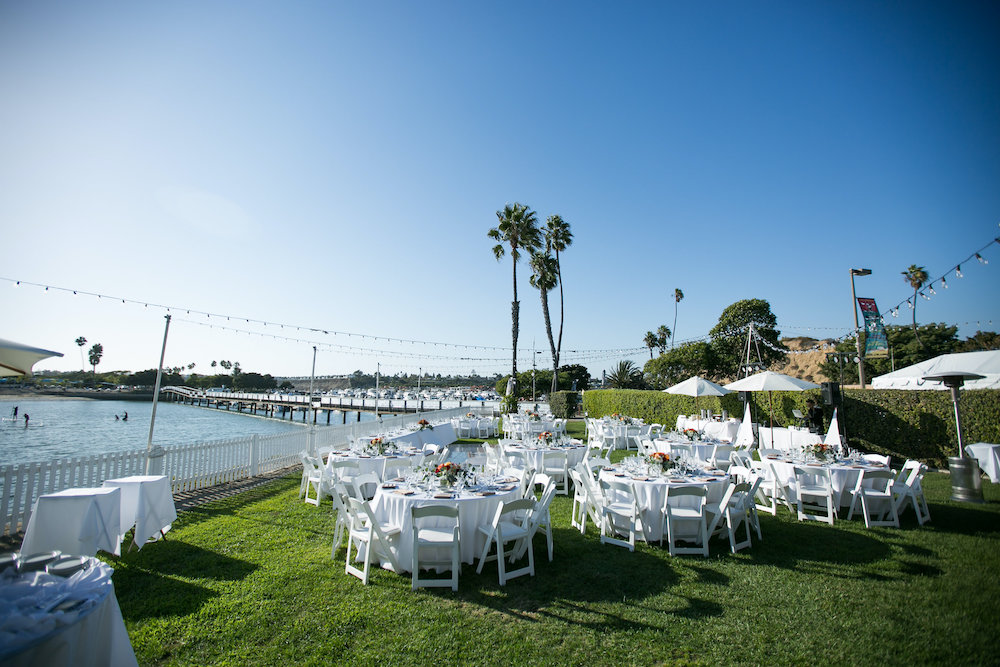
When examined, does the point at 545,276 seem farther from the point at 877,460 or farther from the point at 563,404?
the point at 877,460

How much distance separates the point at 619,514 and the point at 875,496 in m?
4.03

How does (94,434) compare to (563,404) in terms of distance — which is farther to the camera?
(94,434)

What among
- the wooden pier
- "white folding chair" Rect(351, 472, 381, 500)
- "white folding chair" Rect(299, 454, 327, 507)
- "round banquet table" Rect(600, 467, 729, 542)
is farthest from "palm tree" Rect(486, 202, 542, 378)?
"round banquet table" Rect(600, 467, 729, 542)

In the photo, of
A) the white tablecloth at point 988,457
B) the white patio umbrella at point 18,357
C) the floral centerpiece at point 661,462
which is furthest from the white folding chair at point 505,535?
the white tablecloth at point 988,457

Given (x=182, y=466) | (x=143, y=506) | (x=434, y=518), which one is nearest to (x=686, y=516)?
(x=434, y=518)

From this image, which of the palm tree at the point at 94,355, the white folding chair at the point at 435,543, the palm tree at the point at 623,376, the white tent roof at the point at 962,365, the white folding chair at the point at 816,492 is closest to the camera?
the white folding chair at the point at 435,543

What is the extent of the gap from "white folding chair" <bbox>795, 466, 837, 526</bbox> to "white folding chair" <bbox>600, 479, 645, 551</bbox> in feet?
9.87

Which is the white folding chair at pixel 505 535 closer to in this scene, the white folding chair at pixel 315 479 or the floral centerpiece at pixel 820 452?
the white folding chair at pixel 315 479

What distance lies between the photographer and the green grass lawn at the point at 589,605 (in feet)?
10.8

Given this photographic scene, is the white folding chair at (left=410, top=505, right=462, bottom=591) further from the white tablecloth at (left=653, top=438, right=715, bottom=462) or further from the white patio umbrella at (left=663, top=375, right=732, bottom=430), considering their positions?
the white patio umbrella at (left=663, top=375, right=732, bottom=430)

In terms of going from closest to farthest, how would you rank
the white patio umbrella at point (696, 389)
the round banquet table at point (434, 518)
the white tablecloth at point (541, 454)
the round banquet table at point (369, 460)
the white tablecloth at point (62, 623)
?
the white tablecloth at point (62, 623) < the round banquet table at point (434, 518) < the round banquet table at point (369, 460) < the white tablecloth at point (541, 454) < the white patio umbrella at point (696, 389)

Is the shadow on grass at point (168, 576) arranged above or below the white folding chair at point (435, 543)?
below

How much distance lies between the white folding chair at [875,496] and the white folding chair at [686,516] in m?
2.75

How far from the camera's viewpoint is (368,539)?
4.57 meters
